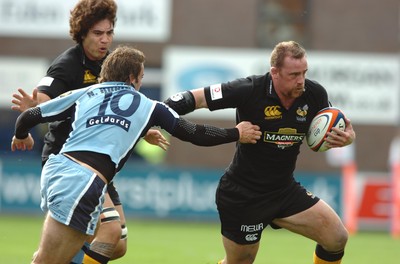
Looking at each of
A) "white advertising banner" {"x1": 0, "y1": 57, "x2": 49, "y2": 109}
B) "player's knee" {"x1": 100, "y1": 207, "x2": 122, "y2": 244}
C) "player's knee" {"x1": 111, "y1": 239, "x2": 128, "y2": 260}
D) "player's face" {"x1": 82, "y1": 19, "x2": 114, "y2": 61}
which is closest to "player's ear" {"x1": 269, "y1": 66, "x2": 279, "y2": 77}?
"player's face" {"x1": 82, "y1": 19, "x2": 114, "y2": 61}

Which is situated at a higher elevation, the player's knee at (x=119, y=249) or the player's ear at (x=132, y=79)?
the player's ear at (x=132, y=79)

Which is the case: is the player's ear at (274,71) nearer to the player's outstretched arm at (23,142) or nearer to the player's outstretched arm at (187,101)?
the player's outstretched arm at (187,101)

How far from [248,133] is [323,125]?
0.87 metres

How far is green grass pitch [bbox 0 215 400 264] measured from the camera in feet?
38.3

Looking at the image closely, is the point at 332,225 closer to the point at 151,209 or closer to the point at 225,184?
the point at 225,184

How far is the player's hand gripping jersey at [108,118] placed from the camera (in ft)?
20.9

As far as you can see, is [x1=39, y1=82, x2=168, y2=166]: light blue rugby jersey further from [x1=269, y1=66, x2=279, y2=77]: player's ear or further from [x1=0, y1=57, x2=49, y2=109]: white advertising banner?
[x1=0, y1=57, x2=49, y2=109]: white advertising banner

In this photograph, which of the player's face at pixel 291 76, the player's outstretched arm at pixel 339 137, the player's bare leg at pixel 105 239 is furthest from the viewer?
the player's outstretched arm at pixel 339 137

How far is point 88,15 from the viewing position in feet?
24.8

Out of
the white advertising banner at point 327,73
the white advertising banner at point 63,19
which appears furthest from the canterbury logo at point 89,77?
the white advertising banner at point 63,19

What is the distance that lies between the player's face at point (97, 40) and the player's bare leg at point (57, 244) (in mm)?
1846

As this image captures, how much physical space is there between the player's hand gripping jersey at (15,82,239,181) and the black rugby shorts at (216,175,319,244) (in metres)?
1.33

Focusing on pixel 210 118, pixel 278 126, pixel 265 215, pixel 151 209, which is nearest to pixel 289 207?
pixel 265 215

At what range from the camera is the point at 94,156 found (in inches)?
251
